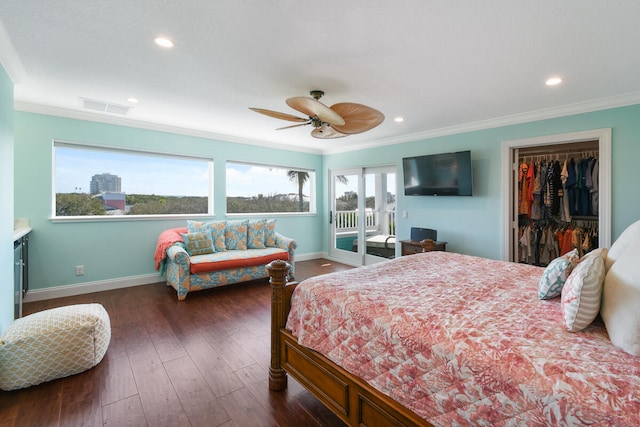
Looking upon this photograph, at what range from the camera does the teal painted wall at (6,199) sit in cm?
223

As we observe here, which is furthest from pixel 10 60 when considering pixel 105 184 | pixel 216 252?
pixel 216 252

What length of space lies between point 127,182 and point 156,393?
3.43m

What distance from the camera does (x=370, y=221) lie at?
5.74m

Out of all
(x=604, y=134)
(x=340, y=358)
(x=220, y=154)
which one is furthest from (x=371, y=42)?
(x=220, y=154)

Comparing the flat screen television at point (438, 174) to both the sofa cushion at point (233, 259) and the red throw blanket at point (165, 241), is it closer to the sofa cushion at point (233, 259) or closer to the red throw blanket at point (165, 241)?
the sofa cushion at point (233, 259)

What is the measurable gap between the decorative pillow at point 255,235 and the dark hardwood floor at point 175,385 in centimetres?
159

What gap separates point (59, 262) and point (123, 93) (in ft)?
Result: 7.80

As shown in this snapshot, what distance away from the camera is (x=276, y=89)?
9.69 ft

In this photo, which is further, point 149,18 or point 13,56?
point 13,56

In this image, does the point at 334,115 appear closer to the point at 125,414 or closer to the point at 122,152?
the point at 125,414

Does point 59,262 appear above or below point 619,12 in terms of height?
below

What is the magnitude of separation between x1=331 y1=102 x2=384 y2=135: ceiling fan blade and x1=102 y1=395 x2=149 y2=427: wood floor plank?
257cm

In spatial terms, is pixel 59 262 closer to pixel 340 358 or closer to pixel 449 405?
pixel 340 358

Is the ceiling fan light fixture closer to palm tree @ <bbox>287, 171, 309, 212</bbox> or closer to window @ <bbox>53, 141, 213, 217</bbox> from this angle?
window @ <bbox>53, 141, 213, 217</bbox>
